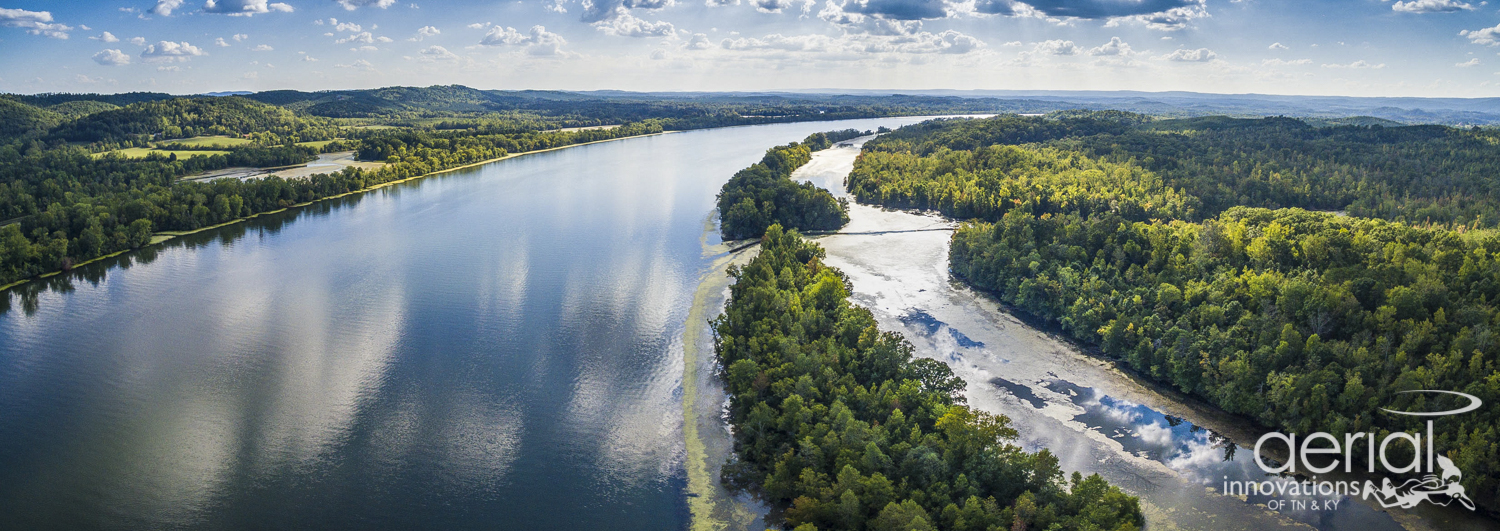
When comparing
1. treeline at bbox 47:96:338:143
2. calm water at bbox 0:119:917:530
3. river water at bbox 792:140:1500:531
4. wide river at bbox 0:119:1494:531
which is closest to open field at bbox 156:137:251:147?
treeline at bbox 47:96:338:143

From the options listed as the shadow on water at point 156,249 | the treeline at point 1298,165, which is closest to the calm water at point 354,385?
the shadow on water at point 156,249

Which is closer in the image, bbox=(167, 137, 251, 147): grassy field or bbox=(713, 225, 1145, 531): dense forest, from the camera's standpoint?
bbox=(713, 225, 1145, 531): dense forest

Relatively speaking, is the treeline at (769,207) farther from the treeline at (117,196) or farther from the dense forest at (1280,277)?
the treeline at (117,196)

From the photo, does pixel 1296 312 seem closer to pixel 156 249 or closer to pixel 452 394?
pixel 452 394

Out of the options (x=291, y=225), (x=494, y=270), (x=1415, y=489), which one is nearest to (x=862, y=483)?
(x=1415, y=489)

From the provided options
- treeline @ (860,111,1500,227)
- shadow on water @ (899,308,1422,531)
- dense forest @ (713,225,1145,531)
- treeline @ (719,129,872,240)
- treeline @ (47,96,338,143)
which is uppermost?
treeline @ (47,96,338,143)

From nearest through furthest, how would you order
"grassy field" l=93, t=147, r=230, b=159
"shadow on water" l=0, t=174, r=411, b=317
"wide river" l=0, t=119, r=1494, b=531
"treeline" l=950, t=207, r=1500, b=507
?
1. "wide river" l=0, t=119, r=1494, b=531
2. "treeline" l=950, t=207, r=1500, b=507
3. "shadow on water" l=0, t=174, r=411, b=317
4. "grassy field" l=93, t=147, r=230, b=159

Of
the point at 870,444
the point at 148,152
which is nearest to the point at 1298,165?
the point at 870,444

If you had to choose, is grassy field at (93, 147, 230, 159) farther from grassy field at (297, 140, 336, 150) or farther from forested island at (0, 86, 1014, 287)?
grassy field at (297, 140, 336, 150)
